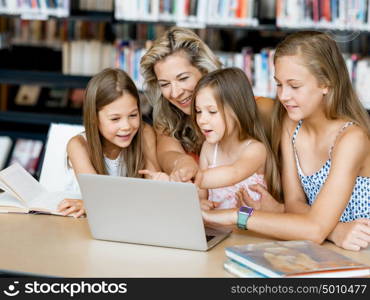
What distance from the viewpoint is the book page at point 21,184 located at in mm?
2320

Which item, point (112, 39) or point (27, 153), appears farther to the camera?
point (112, 39)

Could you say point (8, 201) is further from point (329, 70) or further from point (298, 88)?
point (329, 70)

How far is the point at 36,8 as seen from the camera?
4.43m

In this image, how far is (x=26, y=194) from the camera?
2.37m

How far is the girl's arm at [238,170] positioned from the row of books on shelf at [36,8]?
2372mm

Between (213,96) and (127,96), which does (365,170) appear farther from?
(127,96)

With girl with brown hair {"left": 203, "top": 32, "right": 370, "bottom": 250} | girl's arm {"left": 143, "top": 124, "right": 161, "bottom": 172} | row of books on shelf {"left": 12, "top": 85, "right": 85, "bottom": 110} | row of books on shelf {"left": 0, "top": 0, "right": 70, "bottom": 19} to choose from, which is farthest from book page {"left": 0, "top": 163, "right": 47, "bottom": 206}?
row of books on shelf {"left": 12, "top": 85, "right": 85, "bottom": 110}

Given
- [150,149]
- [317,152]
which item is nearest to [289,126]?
[317,152]

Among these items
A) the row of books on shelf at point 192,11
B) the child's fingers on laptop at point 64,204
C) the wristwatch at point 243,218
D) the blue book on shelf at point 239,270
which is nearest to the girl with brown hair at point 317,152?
the wristwatch at point 243,218

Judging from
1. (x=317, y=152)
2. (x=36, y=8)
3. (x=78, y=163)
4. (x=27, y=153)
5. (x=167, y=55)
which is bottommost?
(x=27, y=153)

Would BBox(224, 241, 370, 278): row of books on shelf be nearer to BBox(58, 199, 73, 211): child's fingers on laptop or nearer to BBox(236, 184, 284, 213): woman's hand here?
BBox(236, 184, 284, 213): woman's hand

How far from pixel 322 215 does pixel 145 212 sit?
1.65 ft

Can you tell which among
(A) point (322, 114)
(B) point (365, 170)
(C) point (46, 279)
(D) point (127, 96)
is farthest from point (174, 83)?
(C) point (46, 279)

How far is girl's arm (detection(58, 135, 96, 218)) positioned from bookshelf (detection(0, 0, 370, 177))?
5.65 ft
